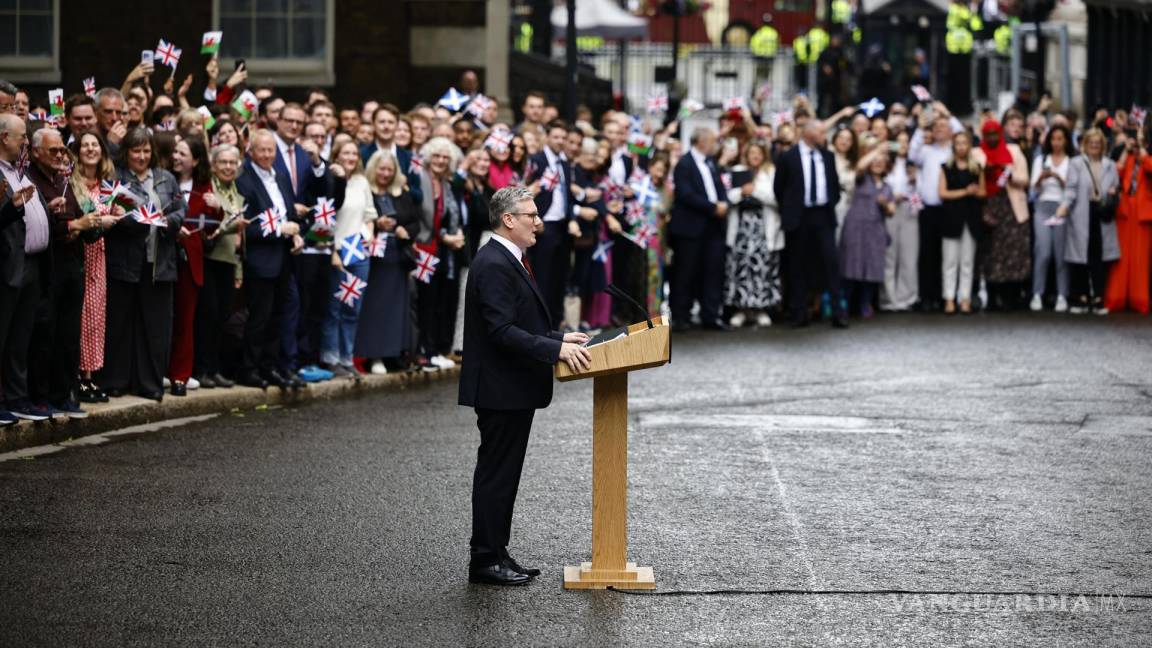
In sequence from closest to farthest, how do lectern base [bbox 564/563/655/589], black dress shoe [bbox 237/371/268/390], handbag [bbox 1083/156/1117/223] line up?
lectern base [bbox 564/563/655/589] < black dress shoe [bbox 237/371/268/390] < handbag [bbox 1083/156/1117/223]

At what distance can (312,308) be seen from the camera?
51.5 feet

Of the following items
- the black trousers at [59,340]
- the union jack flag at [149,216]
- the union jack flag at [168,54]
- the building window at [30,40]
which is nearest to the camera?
the black trousers at [59,340]

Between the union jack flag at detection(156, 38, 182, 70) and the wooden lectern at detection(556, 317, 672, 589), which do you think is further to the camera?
the union jack flag at detection(156, 38, 182, 70)

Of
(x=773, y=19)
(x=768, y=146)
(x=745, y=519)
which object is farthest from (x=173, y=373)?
(x=773, y=19)

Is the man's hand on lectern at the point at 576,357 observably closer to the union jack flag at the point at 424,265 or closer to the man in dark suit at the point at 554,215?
the union jack flag at the point at 424,265

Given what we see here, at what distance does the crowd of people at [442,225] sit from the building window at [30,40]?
254 inches

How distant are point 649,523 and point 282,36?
16783 mm

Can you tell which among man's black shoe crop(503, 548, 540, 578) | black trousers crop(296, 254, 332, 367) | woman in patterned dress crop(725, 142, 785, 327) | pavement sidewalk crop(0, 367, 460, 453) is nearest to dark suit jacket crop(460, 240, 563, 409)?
man's black shoe crop(503, 548, 540, 578)

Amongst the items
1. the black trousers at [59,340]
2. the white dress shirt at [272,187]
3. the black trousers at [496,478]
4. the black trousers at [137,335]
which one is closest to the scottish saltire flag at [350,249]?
the white dress shirt at [272,187]

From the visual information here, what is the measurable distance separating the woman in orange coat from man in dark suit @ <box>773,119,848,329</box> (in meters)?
3.55

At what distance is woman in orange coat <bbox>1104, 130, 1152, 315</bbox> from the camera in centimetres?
2189

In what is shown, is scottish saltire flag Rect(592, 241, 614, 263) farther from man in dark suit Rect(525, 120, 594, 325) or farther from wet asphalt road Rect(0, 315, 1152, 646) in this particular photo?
wet asphalt road Rect(0, 315, 1152, 646)

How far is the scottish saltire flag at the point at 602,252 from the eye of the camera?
2002cm

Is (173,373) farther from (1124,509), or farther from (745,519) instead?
(1124,509)
